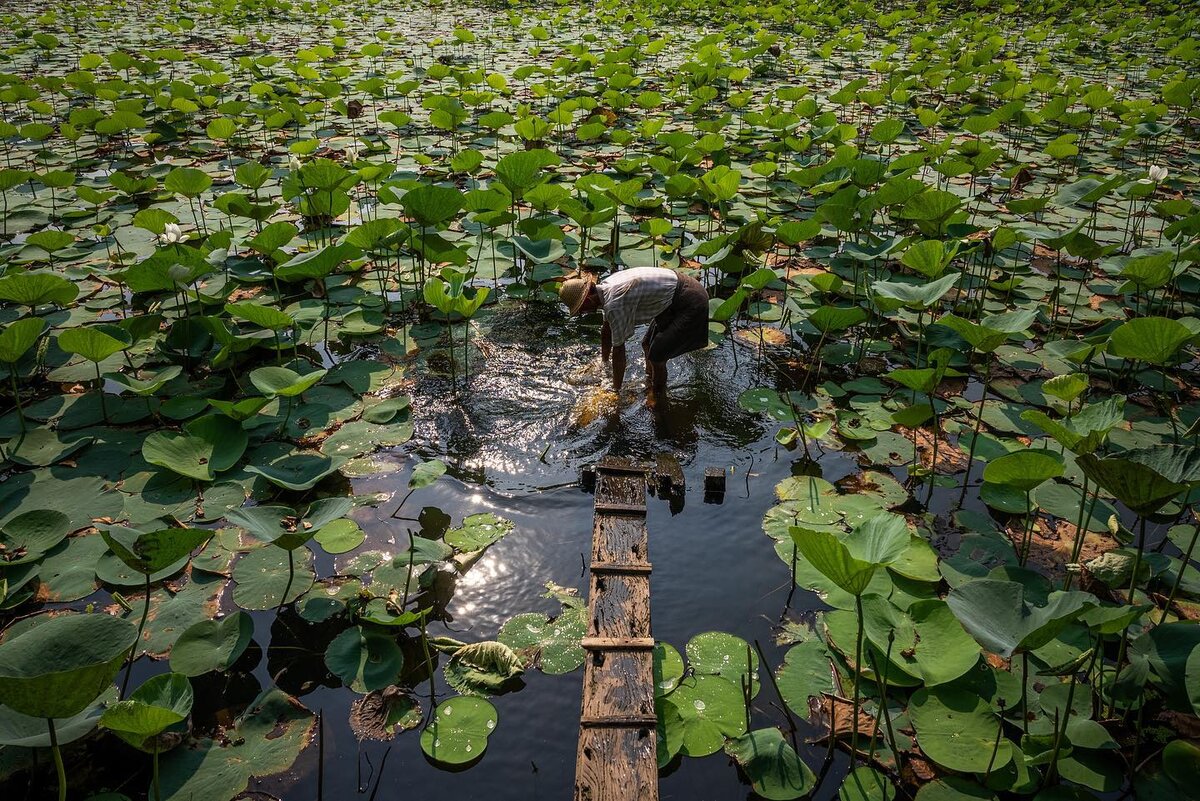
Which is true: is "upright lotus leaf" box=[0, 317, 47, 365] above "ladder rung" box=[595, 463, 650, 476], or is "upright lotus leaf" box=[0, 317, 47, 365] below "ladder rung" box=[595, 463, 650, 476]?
above

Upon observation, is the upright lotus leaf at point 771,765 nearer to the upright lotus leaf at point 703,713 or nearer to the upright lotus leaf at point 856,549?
the upright lotus leaf at point 703,713

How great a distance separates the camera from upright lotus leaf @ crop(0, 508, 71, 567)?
9.84ft

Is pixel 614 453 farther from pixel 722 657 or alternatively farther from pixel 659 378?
pixel 722 657

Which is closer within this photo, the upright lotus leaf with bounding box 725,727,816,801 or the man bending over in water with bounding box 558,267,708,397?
the upright lotus leaf with bounding box 725,727,816,801

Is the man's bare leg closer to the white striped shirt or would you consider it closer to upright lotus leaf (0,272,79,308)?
the white striped shirt

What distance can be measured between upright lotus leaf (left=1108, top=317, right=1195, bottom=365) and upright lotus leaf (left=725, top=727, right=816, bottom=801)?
2.17m

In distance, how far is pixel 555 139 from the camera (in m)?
9.22

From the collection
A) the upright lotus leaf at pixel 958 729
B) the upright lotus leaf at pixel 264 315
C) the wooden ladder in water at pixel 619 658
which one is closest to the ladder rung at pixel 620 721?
the wooden ladder in water at pixel 619 658

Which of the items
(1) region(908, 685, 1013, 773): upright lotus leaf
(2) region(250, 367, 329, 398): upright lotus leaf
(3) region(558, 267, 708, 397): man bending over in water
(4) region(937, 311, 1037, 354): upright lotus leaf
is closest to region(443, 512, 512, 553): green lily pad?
(2) region(250, 367, 329, 398): upright lotus leaf

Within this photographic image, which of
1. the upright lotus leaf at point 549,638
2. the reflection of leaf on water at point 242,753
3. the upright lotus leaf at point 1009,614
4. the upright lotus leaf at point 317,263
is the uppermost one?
the upright lotus leaf at point 317,263

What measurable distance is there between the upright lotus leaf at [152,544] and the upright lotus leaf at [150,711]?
14.4 inches

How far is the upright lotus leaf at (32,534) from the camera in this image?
9.84ft

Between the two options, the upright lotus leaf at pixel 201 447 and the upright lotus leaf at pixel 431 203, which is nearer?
the upright lotus leaf at pixel 201 447

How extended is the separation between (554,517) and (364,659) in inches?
45.6
